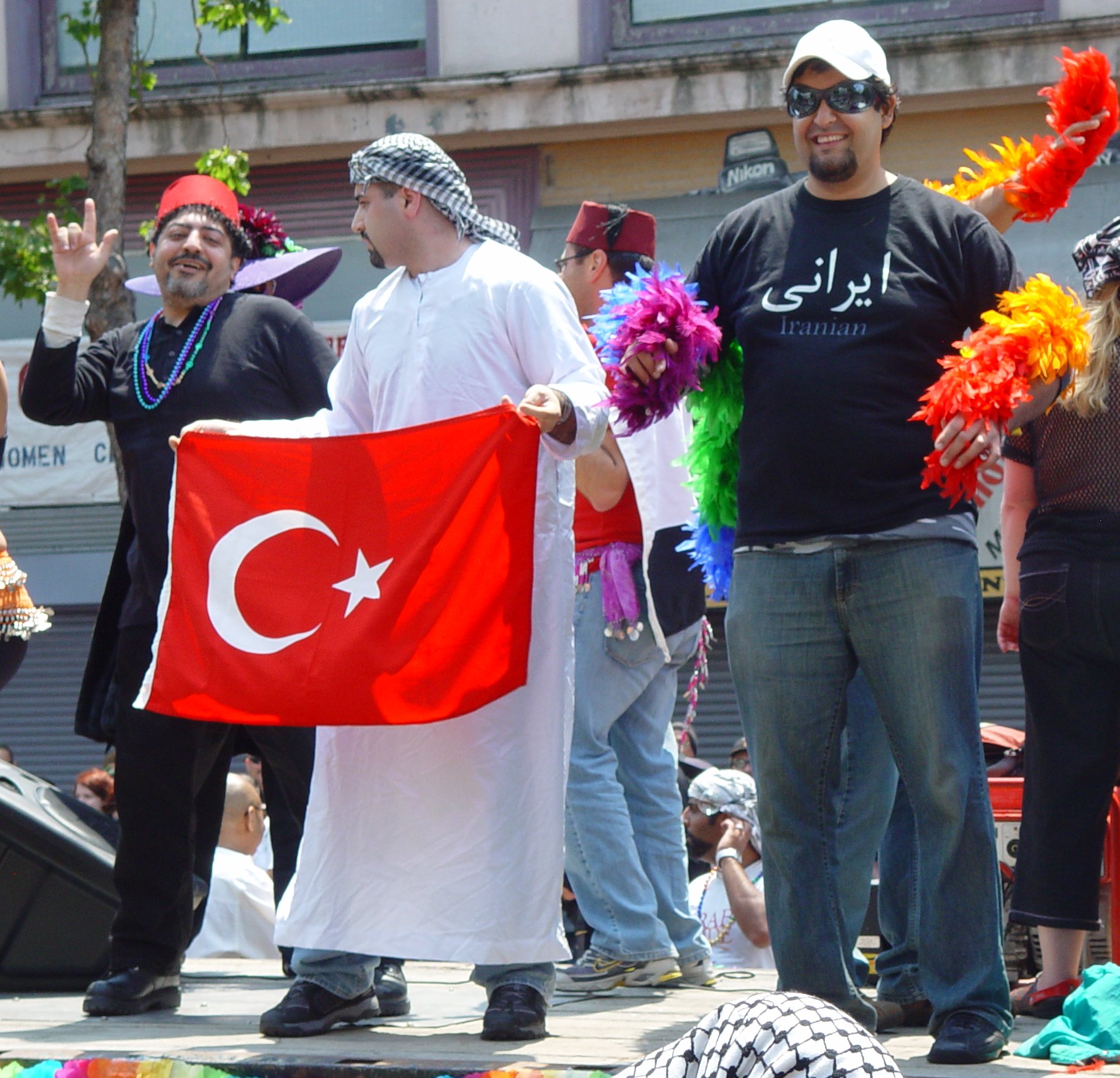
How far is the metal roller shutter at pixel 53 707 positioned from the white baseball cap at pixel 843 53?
1057 centimetres

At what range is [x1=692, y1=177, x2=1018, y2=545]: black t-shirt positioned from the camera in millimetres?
3896

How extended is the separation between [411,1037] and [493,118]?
9.41 m

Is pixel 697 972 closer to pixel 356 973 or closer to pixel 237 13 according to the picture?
pixel 356 973

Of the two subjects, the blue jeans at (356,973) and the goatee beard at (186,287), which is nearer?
the blue jeans at (356,973)

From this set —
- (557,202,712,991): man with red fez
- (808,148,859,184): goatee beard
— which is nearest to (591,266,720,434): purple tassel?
(808,148,859,184): goatee beard

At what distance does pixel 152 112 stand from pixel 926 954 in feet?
35.7

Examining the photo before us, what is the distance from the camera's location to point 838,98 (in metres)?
3.97

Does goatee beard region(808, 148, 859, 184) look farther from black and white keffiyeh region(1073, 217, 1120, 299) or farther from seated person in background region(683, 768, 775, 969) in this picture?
seated person in background region(683, 768, 775, 969)

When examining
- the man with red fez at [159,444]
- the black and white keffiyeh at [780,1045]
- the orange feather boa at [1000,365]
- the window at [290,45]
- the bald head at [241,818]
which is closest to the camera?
the black and white keffiyeh at [780,1045]

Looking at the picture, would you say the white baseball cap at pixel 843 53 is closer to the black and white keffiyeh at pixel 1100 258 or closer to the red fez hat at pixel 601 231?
the black and white keffiyeh at pixel 1100 258

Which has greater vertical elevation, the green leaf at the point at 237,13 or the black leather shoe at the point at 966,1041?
the green leaf at the point at 237,13

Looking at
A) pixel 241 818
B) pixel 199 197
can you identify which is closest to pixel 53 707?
pixel 241 818

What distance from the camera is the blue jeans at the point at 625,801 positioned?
5.26 m

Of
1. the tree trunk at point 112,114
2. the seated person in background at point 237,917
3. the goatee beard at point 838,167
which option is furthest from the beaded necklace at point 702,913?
the tree trunk at point 112,114
